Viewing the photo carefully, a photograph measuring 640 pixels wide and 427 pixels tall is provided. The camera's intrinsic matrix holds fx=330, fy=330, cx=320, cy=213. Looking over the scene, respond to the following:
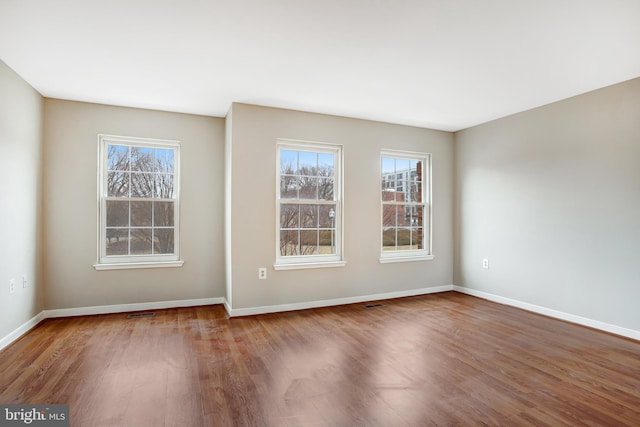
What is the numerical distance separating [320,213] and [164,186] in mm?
2046

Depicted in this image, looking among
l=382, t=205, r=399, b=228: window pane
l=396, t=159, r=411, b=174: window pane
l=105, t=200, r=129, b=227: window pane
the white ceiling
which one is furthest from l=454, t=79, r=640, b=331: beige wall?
l=105, t=200, r=129, b=227: window pane

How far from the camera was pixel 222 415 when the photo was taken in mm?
1957

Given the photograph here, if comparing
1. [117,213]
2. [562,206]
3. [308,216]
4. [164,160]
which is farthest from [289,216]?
[562,206]

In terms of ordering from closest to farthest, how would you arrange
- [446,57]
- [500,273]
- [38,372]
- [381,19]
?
[381,19] < [38,372] < [446,57] < [500,273]

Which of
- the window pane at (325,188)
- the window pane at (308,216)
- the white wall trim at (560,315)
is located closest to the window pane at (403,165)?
the window pane at (325,188)

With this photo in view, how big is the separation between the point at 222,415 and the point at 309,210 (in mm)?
2762

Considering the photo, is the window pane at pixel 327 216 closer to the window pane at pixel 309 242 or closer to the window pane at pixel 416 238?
the window pane at pixel 309 242

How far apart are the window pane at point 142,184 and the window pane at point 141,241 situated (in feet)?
1.48

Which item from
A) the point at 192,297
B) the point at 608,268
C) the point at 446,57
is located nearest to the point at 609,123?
the point at 608,268

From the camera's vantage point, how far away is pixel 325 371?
252 centimetres

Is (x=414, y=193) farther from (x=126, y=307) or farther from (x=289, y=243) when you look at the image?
(x=126, y=307)

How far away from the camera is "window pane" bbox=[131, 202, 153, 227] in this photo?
4.10 meters

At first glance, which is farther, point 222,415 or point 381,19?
point 381,19

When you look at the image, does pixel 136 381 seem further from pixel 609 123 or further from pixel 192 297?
pixel 609 123
